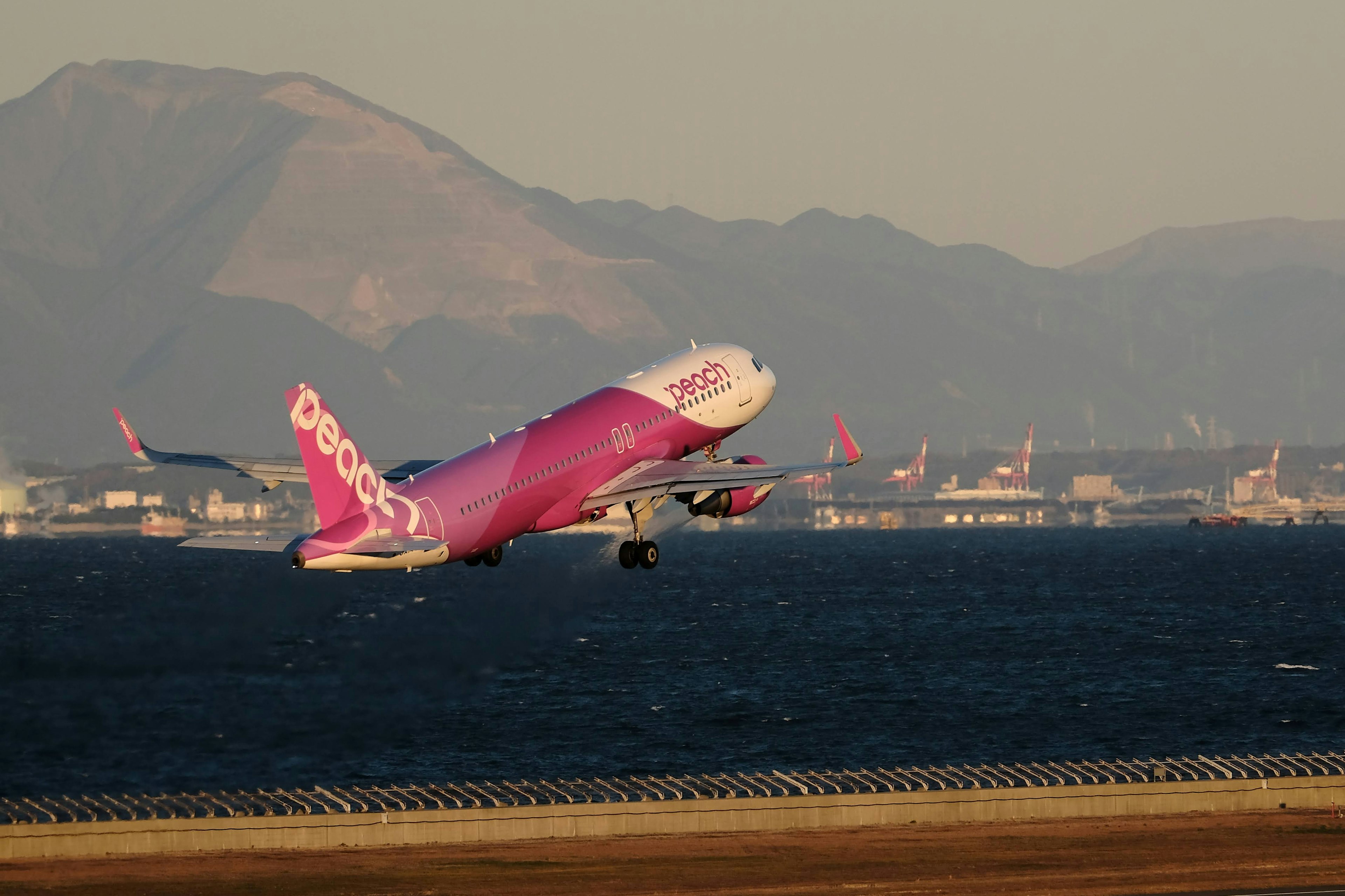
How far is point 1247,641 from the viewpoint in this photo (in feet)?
653

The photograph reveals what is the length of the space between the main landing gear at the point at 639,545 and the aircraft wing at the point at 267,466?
341 inches

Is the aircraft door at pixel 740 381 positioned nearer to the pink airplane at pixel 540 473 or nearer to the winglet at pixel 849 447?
the pink airplane at pixel 540 473

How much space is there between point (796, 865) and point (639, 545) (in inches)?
573

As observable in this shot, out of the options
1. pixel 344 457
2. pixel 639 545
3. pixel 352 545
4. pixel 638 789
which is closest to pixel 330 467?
pixel 344 457

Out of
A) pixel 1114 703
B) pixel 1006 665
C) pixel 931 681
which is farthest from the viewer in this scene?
pixel 1006 665

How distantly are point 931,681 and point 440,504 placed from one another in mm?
101765

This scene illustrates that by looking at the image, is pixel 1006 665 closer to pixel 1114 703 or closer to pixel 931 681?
pixel 931 681

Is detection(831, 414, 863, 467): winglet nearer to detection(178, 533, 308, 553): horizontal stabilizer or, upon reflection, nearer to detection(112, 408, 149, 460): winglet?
detection(178, 533, 308, 553): horizontal stabilizer

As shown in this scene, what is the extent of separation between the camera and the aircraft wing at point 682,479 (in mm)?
74125

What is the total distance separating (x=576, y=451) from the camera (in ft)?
240

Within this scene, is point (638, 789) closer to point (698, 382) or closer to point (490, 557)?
point (698, 382)

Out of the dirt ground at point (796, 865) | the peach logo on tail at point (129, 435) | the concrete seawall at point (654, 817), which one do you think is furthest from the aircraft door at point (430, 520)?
the concrete seawall at point (654, 817)

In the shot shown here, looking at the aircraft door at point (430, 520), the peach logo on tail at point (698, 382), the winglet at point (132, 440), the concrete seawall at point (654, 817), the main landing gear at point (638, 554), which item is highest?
the peach logo on tail at point (698, 382)

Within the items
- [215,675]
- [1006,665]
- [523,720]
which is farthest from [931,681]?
[215,675]
